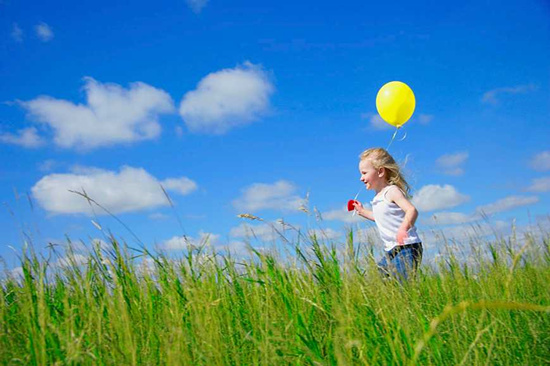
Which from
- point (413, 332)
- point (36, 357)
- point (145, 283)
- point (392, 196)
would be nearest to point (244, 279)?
point (145, 283)

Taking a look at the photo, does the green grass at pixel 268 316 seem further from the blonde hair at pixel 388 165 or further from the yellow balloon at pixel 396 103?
the yellow balloon at pixel 396 103

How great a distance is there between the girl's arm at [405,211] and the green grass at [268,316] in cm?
50

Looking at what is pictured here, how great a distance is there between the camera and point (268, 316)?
3055 millimetres

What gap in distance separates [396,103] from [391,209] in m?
1.48

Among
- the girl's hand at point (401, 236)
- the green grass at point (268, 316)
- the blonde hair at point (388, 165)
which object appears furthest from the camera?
the blonde hair at point (388, 165)

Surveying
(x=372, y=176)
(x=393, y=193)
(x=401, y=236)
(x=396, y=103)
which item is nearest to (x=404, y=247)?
(x=401, y=236)

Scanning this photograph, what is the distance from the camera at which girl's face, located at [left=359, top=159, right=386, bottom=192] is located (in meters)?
5.21

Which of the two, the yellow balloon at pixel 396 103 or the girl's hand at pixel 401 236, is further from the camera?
the yellow balloon at pixel 396 103

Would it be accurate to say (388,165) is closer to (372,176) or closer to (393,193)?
(372,176)

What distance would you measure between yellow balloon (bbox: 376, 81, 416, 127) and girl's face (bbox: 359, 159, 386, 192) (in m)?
0.94

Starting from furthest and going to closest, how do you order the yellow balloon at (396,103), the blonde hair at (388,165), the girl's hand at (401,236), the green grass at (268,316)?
the yellow balloon at (396,103) < the blonde hair at (388,165) < the girl's hand at (401,236) < the green grass at (268,316)

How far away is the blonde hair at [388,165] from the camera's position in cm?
520

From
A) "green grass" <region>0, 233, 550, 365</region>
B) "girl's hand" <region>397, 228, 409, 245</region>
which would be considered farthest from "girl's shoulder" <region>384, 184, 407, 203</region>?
"green grass" <region>0, 233, 550, 365</region>

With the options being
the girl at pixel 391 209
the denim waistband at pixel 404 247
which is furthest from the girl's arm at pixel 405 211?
the denim waistband at pixel 404 247
